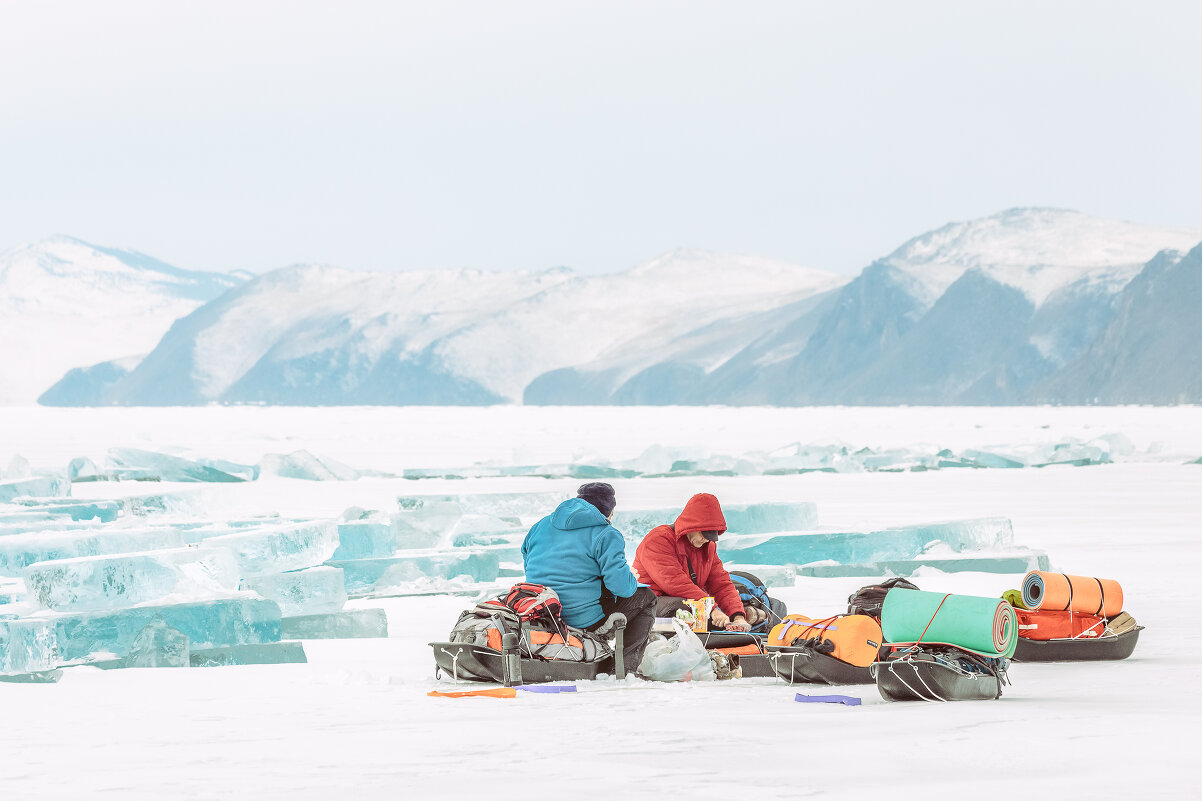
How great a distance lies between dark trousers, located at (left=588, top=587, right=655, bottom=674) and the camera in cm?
605

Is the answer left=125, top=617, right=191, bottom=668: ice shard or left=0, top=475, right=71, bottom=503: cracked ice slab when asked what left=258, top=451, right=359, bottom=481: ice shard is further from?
left=125, top=617, right=191, bottom=668: ice shard

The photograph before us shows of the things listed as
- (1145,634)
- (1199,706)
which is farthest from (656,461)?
(1199,706)

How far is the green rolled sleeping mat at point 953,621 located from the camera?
5.41 metres

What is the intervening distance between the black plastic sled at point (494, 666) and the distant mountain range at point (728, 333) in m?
65.1

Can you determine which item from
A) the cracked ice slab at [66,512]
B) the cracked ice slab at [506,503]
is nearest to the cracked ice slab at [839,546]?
the cracked ice slab at [506,503]

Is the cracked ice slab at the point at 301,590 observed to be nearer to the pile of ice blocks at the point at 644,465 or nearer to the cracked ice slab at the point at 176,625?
the cracked ice slab at the point at 176,625

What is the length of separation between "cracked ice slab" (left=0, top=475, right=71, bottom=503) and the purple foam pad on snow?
11930 millimetres

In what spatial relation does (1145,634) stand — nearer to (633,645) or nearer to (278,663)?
(633,645)

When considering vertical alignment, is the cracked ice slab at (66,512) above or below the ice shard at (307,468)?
below

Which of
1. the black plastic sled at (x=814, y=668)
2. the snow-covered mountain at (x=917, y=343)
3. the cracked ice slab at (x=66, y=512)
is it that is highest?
the snow-covered mountain at (x=917, y=343)

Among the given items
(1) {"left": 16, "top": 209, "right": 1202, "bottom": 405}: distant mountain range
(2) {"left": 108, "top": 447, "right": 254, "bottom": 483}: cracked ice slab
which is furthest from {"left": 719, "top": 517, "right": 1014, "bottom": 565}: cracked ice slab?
(1) {"left": 16, "top": 209, "right": 1202, "bottom": 405}: distant mountain range

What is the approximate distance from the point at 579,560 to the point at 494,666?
0.50 m

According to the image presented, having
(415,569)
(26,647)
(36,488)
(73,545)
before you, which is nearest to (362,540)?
(415,569)

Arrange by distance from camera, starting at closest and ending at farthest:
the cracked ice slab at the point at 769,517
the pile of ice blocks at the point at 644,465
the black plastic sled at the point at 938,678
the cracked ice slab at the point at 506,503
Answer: the black plastic sled at the point at 938,678 → the cracked ice slab at the point at 769,517 → the cracked ice slab at the point at 506,503 → the pile of ice blocks at the point at 644,465
